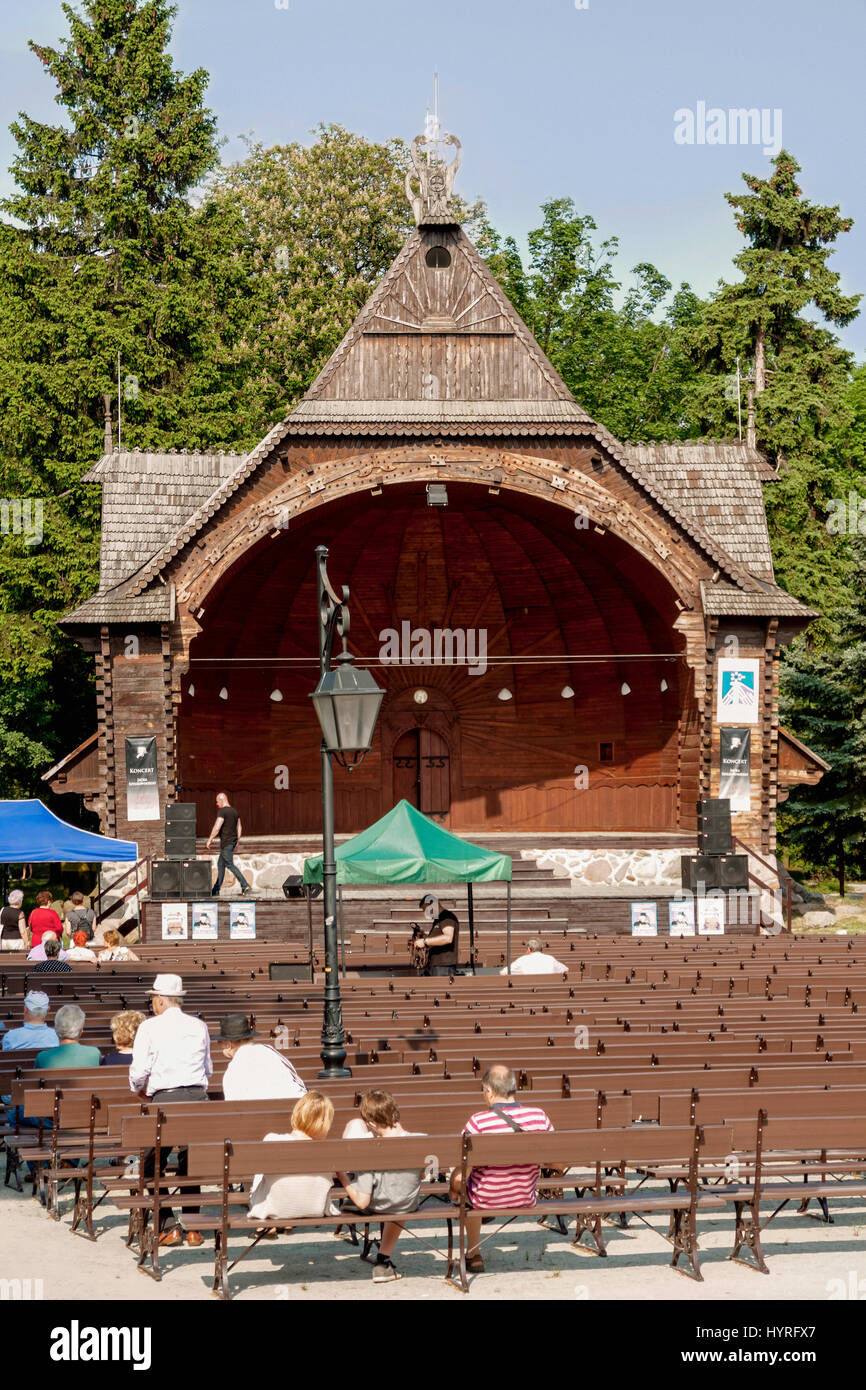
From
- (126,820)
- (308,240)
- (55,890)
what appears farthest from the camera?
(308,240)

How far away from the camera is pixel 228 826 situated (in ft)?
91.7

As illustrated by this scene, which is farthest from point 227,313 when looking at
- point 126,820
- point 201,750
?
point 126,820

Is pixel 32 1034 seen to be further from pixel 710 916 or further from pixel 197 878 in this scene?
pixel 710 916

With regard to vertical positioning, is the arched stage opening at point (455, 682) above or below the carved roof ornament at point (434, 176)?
below

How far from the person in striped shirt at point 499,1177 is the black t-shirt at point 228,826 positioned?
19.2 m

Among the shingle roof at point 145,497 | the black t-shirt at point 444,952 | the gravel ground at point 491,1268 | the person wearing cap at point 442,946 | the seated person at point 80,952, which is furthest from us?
the shingle roof at point 145,497

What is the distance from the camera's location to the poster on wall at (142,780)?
28.1m

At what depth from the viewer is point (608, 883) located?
1209 inches

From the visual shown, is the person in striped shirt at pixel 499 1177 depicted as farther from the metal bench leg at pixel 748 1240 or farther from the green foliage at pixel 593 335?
the green foliage at pixel 593 335

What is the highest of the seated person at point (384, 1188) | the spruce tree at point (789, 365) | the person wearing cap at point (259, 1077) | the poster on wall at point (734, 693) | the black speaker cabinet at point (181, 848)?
the spruce tree at point (789, 365)

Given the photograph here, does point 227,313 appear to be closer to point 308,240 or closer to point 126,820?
point 308,240

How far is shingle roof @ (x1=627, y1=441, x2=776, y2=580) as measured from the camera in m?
32.2

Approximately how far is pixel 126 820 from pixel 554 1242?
64.2 ft

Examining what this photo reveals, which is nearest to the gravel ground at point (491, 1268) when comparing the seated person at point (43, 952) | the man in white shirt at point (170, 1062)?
the man in white shirt at point (170, 1062)
